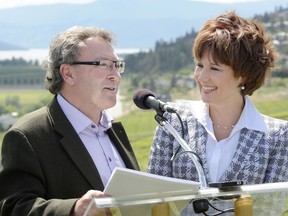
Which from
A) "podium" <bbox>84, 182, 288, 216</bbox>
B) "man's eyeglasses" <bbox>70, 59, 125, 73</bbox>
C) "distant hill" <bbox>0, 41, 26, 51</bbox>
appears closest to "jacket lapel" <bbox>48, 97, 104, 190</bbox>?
"man's eyeglasses" <bbox>70, 59, 125, 73</bbox>

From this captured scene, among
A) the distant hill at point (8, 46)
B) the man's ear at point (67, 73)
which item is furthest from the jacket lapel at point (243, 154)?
the distant hill at point (8, 46)

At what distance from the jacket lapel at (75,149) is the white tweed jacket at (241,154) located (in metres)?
0.36

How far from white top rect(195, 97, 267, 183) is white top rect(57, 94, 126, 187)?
1.62ft

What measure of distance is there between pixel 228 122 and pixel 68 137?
872mm

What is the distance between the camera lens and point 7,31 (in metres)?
125

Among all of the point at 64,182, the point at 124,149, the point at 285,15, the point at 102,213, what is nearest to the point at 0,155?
the point at 64,182

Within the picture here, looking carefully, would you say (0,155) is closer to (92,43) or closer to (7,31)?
(92,43)

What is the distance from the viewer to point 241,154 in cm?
387

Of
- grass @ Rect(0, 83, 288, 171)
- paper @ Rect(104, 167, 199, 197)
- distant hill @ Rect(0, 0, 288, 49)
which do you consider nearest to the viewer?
paper @ Rect(104, 167, 199, 197)

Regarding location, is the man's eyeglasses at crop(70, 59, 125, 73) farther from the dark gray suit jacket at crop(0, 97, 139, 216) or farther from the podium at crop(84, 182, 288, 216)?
the podium at crop(84, 182, 288, 216)

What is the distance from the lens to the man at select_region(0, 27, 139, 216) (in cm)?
346

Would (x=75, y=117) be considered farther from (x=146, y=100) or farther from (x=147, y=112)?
(x=147, y=112)

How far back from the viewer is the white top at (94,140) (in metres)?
3.82

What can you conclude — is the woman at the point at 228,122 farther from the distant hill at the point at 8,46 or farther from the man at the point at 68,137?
the distant hill at the point at 8,46
